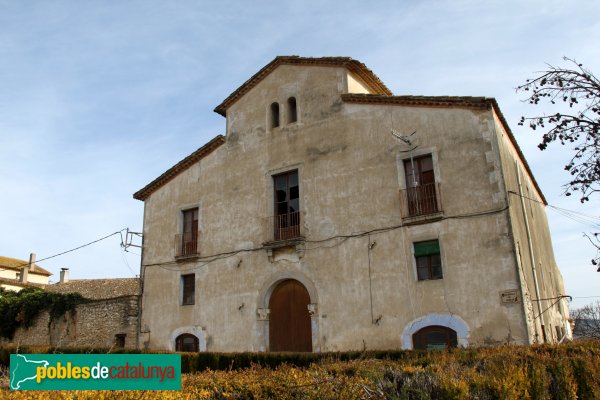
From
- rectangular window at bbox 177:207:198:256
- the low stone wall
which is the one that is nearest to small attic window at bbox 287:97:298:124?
rectangular window at bbox 177:207:198:256

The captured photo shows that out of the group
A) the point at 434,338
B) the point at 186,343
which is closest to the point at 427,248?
the point at 434,338

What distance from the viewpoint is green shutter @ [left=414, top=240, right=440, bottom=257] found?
1440 cm

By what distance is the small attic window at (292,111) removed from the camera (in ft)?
60.4

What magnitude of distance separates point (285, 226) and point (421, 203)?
477 cm

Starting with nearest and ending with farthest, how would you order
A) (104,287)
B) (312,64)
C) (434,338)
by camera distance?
(434,338)
(312,64)
(104,287)

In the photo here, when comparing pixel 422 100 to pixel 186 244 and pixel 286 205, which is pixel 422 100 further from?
pixel 186 244

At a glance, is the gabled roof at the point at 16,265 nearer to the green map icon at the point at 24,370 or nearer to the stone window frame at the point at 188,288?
the stone window frame at the point at 188,288

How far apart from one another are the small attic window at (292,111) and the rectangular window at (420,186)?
15.7 feet

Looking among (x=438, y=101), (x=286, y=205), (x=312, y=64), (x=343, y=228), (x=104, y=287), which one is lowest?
(x=343, y=228)

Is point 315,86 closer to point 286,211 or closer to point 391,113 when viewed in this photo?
point 391,113

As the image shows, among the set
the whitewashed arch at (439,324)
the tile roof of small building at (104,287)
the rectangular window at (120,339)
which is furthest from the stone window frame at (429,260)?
the tile roof of small building at (104,287)

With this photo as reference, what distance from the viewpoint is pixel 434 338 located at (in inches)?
543

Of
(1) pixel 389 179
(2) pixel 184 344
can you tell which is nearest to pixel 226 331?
(2) pixel 184 344

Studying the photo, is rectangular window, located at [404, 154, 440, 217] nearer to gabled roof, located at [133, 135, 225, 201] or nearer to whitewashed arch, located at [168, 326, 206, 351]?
gabled roof, located at [133, 135, 225, 201]
